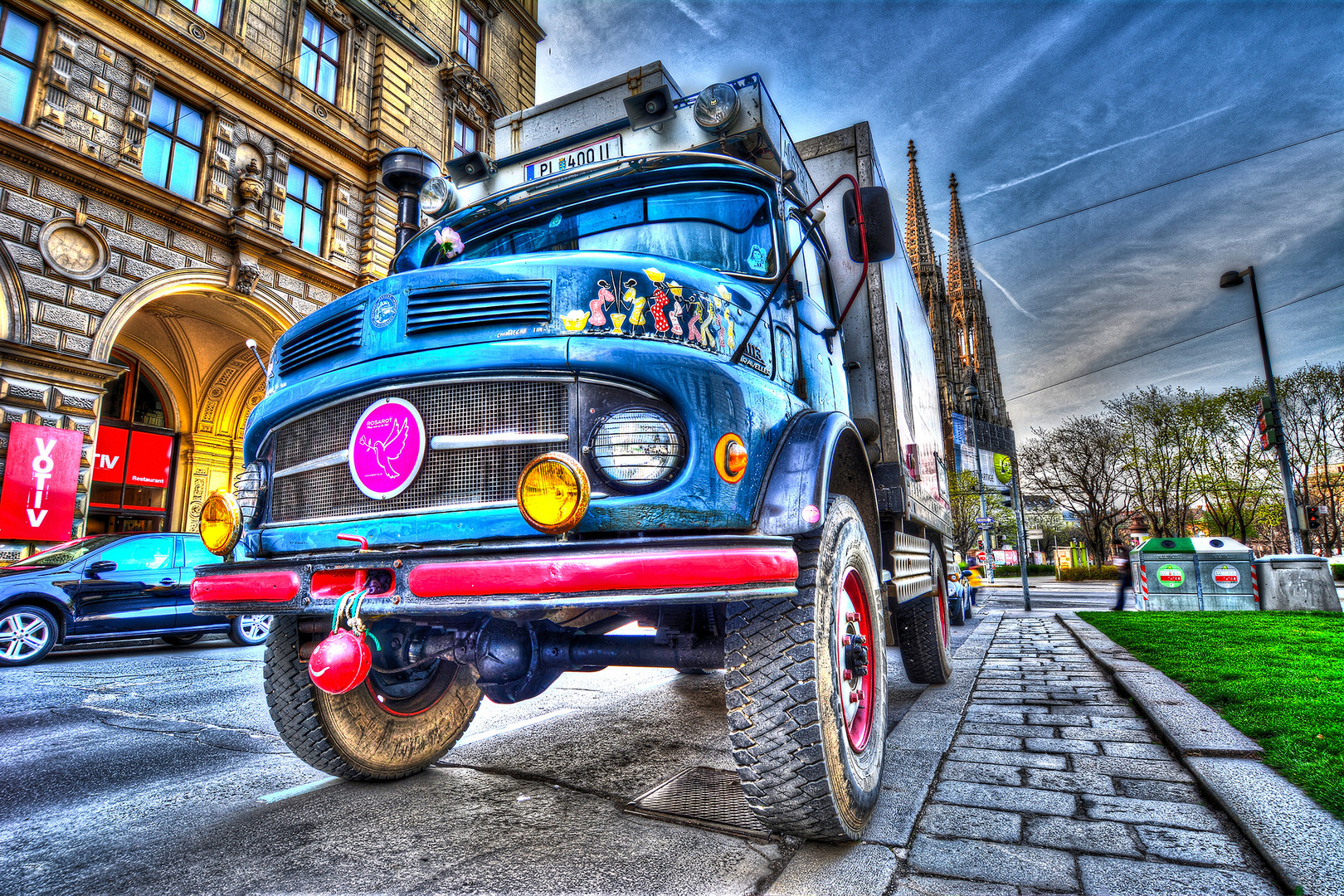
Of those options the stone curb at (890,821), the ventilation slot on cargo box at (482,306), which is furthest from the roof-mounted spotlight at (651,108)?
the stone curb at (890,821)

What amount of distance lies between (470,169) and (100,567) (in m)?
7.76

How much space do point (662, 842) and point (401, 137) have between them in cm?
1979

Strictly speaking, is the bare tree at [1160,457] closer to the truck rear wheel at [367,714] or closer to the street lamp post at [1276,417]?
the street lamp post at [1276,417]

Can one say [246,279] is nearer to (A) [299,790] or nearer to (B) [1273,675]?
(A) [299,790]

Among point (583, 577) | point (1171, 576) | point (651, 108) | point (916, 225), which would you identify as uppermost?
point (916, 225)

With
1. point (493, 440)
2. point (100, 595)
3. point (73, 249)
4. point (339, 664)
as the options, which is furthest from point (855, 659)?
point (73, 249)

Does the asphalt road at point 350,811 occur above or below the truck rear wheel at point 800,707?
below

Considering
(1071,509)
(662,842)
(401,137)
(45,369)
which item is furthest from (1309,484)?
(45,369)

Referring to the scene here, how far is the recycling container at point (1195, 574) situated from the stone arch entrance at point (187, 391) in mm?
18238

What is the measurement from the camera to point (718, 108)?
134 inches

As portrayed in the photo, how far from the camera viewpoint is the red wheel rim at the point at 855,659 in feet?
8.84

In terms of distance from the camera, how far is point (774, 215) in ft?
11.1

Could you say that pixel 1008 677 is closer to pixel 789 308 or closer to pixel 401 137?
pixel 789 308

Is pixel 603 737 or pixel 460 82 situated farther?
pixel 460 82
